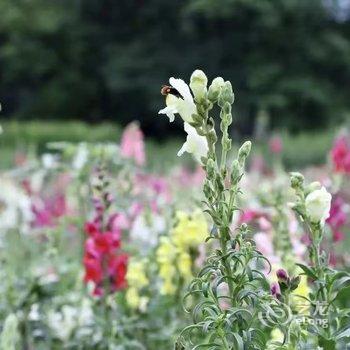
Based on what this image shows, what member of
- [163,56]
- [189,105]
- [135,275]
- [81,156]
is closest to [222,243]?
[189,105]

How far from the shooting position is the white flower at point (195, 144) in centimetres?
194

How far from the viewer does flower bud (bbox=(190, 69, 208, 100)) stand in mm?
1838

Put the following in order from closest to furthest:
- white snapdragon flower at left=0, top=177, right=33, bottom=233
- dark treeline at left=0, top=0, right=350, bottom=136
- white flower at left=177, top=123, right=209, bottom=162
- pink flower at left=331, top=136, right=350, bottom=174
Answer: white flower at left=177, top=123, right=209, bottom=162 < pink flower at left=331, top=136, right=350, bottom=174 < white snapdragon flower at left=0, top=177, right=33, bottom=233 < dark treeline at left=0, top=0, right=350, bottom=136

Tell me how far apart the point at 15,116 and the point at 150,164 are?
57.1 ft

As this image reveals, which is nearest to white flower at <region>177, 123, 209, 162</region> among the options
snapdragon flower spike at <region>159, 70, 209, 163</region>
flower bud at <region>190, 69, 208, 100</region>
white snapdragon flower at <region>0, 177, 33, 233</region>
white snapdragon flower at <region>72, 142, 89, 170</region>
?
snapdragon flower spike at <region>159, 70, 209, 163</region>

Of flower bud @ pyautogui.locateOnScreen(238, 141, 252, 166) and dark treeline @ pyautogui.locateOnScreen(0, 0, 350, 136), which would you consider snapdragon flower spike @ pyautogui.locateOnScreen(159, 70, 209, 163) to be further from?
→ dark treeline @ pyautogui.locateOnScreen(0, 0, 350, 136)

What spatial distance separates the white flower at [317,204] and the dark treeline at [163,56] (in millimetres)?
26981

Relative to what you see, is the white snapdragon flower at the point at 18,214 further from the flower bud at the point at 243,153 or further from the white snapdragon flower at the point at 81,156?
the flower bud at the point at 243,153

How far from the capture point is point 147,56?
1219 inches

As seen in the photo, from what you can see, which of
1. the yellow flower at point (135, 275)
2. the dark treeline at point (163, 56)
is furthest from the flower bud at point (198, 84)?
the dark treeline at point (163, 56)

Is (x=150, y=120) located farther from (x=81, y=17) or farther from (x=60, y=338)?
(x=60, y=338)

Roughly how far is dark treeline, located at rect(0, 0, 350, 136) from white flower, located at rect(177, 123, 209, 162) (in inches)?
1059

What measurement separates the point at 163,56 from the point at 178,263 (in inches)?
1096

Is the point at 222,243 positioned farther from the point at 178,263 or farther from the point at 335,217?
the point at 335,217
